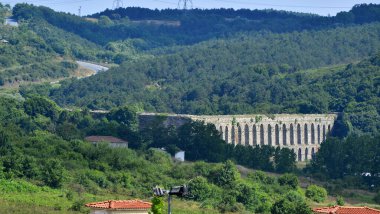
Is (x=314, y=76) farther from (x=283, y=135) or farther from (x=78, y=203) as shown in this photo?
(x=78, y=203)

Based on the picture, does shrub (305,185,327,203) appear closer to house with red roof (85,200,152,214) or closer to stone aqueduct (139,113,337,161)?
stone aqueduct (139,113,337,161)

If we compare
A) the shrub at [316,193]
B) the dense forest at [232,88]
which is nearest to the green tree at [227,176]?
the shrub at [316,193]

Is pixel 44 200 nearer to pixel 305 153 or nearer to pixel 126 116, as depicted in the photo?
pixel 126 116

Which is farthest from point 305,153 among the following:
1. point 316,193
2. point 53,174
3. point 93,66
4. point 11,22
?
point 11,22

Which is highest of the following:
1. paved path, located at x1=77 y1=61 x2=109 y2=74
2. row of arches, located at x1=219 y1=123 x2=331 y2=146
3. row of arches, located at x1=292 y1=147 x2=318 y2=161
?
paved path, located at x1=77 y1=61 x2=109 y2=74

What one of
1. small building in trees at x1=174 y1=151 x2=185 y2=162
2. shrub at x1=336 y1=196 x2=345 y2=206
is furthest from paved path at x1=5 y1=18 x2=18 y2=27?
shrub at x1=336 y1=196 x2=345 y2=206

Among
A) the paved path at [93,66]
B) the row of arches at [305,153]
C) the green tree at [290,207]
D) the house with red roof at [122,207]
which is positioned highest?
the house with red roof at [122,207]

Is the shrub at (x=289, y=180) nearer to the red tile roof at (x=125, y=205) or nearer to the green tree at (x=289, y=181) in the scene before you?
the green tree at (x=289, y=181)
